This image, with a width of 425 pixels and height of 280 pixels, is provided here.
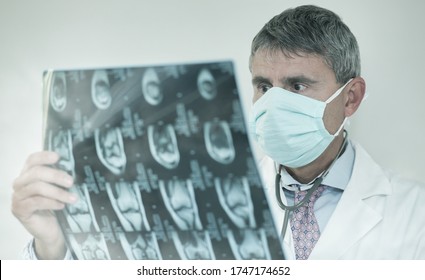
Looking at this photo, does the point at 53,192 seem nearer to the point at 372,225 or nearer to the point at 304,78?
the point at 304,78

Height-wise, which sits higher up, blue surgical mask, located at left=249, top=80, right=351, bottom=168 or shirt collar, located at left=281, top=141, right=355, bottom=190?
blue surgical mask, located at left=249, top=80, right=351, bottom=168

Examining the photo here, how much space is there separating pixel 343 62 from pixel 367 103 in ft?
0.68

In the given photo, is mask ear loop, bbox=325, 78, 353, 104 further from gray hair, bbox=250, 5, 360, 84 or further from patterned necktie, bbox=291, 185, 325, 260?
patterned necktie, bbox=291, 185, 325, 260

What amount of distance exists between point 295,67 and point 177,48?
0.39 m

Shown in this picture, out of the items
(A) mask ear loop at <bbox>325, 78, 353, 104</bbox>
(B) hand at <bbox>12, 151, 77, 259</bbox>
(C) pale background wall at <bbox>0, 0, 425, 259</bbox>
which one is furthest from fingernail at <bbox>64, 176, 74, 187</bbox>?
(A) mask ear loop at <bbox>325, 78, 353, 104</bbox>

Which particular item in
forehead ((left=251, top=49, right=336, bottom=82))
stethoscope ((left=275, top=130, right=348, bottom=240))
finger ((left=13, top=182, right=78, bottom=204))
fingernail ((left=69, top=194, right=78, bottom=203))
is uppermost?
forehead ((left=251, top=49, right=336, bottom=82))

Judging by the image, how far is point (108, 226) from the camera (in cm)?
127

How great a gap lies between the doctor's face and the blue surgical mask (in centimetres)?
3

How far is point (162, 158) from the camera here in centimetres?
119

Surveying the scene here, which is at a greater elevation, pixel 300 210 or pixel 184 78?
pixel 184 78

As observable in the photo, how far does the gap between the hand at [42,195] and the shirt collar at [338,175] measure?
548 millimetres

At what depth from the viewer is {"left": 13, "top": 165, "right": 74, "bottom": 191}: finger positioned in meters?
1.26
